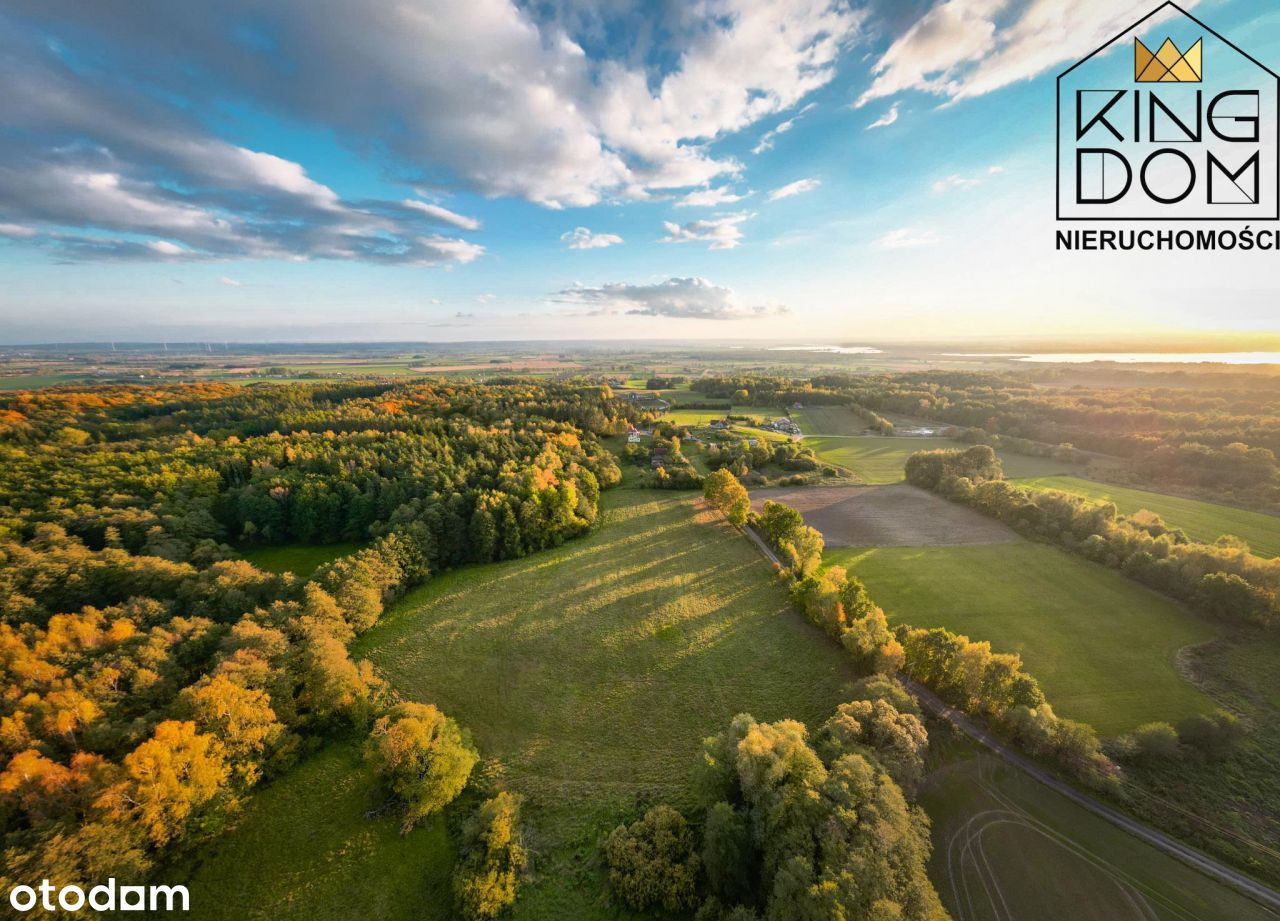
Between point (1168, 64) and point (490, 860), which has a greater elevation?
point (1168, 64)

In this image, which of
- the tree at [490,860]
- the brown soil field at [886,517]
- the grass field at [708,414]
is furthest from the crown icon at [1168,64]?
the grass field at [708,414]

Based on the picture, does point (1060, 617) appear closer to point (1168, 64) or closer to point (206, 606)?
point (1168, 64)

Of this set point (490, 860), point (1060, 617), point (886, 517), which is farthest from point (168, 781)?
point (886, 517)

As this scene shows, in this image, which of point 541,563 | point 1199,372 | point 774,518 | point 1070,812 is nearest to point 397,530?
point 541,563

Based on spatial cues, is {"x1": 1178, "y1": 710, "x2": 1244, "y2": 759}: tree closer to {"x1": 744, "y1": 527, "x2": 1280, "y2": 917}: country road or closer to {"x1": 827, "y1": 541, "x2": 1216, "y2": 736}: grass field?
{"x1": 827, "y1": 541, "x2": 1216, "y2": 736}: grass field

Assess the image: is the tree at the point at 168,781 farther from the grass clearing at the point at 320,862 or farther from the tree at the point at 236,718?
the grass clearing at the point at 320,862

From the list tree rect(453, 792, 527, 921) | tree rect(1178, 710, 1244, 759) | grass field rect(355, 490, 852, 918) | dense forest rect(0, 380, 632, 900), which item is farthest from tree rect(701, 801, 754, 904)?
tree rect(1178, 710, 1244, 759)

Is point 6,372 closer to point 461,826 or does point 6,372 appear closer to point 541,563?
point 541,563
